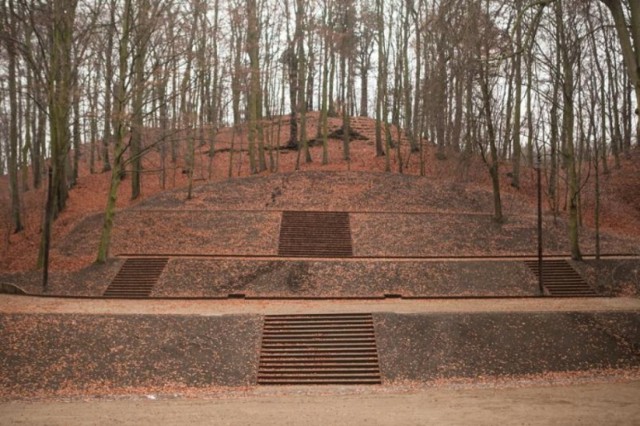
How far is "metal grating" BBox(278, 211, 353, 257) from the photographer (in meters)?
24.0

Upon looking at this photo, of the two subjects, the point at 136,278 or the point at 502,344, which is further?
the point at 136,278

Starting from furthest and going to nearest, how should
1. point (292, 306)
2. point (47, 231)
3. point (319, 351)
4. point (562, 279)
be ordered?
1. point (562, 279)
2. point (47, 231)
3. point (292, 306)
4. point (319, 351)

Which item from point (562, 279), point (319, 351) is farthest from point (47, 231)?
point (562, 279)

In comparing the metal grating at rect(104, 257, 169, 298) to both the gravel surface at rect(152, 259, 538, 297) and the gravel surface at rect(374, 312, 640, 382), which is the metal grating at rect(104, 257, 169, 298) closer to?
the gravel surface at rect(152, 259, 538, 297)

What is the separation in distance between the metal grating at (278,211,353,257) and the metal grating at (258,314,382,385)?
7.91m

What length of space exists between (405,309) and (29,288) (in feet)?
41.0

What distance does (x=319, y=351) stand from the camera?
14.4 m

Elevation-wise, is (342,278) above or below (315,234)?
below

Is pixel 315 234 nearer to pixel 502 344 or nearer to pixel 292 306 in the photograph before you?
pixel 292 306

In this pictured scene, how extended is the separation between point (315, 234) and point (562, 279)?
9.93 metres

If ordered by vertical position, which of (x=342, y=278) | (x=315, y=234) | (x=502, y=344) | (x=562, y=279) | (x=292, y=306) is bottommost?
(x=502, y=344)

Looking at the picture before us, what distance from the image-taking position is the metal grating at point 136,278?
19906 millimetres

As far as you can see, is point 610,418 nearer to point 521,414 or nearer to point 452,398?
point 521,414

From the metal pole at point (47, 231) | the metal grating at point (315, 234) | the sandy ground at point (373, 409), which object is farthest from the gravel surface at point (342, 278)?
the sandy ground at point (373, 409)
